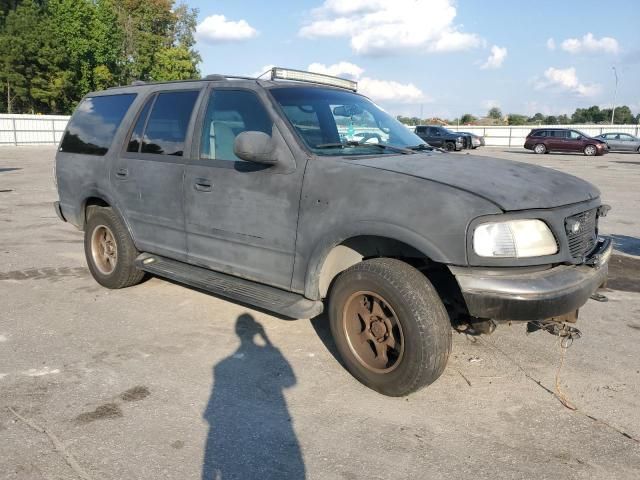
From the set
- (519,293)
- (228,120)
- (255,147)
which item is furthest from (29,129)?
(519,293)

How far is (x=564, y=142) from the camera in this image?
3222cm

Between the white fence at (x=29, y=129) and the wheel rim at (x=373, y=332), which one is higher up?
the white fence at (x=29, y=129)

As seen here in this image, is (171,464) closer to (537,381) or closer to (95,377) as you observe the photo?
(95,377)

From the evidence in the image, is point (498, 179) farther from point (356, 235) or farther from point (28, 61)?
point (28, 61)

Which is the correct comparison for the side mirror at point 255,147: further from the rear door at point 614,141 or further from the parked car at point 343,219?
the rear door at point 614,141

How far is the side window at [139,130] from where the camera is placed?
15.9 feet

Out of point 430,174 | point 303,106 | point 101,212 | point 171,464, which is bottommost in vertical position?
point 171,464

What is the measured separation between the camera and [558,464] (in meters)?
2.65

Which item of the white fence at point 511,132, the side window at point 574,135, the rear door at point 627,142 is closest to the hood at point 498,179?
the side window at point 574,135

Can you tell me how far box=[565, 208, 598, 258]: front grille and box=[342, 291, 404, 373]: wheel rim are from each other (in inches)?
44.0

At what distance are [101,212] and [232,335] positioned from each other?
2.04m

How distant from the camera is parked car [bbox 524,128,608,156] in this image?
30.8m

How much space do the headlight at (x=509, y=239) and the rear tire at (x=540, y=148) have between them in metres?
33.1

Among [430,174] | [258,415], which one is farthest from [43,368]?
[430,174]
